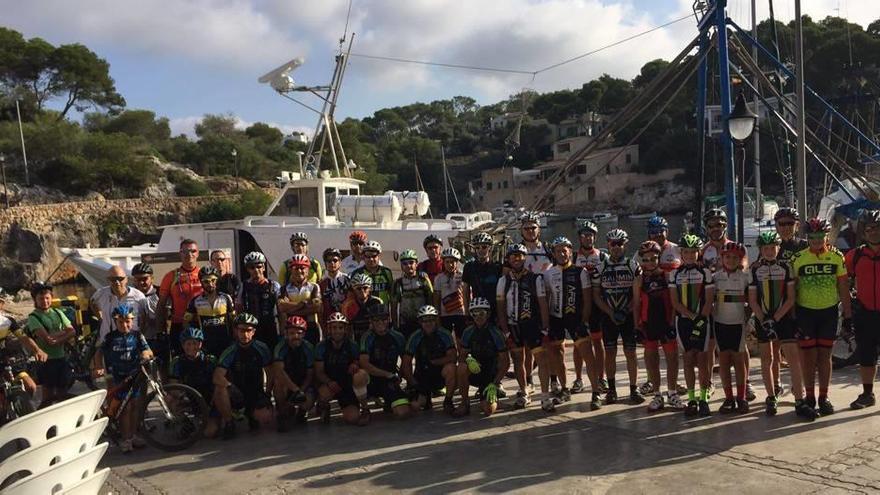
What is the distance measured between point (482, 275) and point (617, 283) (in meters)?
1.47

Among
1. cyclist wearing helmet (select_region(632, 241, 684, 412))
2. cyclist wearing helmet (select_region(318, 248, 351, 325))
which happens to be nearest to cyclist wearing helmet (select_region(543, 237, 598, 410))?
cyclist wearing helmet (select_region(632, 241, 684, 412))

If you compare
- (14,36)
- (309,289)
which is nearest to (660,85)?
(309,289)

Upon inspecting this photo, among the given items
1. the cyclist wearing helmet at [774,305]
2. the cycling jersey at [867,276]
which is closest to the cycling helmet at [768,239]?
the cyclist wearing helmet at [774,305]

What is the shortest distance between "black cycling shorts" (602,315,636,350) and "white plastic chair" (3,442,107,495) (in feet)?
15.1

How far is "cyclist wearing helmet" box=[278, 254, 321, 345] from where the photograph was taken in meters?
7.06

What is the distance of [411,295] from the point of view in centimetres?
734

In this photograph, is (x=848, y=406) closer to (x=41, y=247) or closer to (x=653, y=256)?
(x=653, y=256)

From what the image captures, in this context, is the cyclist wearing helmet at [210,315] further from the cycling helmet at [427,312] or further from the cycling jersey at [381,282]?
the cycling helmet at [427,312]

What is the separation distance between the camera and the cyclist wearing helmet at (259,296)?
7125mm

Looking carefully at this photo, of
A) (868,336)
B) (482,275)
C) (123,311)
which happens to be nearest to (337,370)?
(482,275)

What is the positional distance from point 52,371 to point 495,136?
9245 centimetres

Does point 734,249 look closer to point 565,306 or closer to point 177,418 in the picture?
point 565,306

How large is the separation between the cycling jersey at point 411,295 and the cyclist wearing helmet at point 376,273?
0.10 meters

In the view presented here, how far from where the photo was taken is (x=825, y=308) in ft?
19.5
